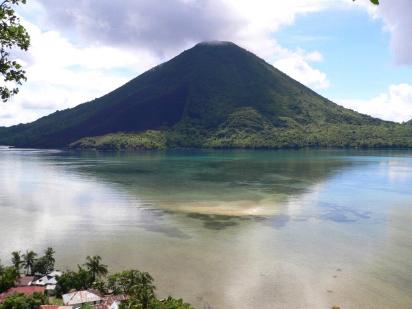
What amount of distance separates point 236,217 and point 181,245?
22602 millimetres

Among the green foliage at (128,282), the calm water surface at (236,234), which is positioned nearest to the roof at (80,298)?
the green foliage at (128,282)

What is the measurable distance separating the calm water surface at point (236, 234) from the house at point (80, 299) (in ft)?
27.1

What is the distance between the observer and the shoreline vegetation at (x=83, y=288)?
36656 mm

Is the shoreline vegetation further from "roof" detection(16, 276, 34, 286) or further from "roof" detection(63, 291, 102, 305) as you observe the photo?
"roof" detection(63, 291, 102, 305)

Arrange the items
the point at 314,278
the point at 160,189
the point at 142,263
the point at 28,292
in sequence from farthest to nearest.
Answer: the point at 160,189 → the point at 142,263 → the point at 314,278 → the point at 28,292

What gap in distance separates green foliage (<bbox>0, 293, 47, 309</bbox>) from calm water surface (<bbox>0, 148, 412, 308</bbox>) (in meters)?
13.1

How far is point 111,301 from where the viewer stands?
39219mm

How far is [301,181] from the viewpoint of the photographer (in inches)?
5659

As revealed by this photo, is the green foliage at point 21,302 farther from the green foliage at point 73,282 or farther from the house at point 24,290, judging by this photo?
the green foliage at point 73,282

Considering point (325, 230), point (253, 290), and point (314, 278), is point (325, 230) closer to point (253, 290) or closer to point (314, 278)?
point (314, 278)

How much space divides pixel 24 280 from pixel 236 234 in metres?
36.2

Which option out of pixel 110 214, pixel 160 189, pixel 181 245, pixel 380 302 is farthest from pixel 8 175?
Answer: pixel 380 302

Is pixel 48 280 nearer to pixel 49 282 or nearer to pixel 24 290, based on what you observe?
pixel 49 282

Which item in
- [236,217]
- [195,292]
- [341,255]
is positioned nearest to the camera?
[195,292]
